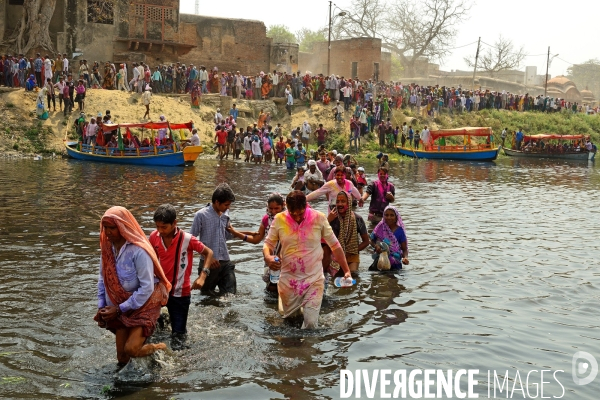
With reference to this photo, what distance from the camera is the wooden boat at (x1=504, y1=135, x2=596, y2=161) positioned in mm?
43250

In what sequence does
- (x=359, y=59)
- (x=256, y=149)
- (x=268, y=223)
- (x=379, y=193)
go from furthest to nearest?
(x=359, y=59)
(x=256, y=149)
(x=379, y=193)
(x=268, y=223)

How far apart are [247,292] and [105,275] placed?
3.93m

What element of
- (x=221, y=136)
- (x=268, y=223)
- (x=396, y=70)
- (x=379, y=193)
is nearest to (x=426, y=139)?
(x=221, y=136)

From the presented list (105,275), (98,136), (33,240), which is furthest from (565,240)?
(98,136)

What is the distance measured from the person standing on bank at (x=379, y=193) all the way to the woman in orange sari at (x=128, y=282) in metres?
7.02

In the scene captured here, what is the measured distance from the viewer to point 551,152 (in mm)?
43812

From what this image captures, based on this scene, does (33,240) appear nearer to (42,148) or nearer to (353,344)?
(353,344)

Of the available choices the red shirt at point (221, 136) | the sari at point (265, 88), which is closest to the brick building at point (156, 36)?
the sari at point (265, 88)

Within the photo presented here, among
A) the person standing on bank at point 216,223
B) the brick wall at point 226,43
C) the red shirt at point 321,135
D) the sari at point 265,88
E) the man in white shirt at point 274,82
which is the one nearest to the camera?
the person standing on bank at point 216,223

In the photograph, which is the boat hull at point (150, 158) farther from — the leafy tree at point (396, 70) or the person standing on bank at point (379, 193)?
the leafy tree at point (396, 70)

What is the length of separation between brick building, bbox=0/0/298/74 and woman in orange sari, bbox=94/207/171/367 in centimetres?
3312

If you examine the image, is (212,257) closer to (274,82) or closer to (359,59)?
→ (274,82)

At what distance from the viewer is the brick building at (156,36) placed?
123 feet

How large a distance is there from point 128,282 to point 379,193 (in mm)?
7855
